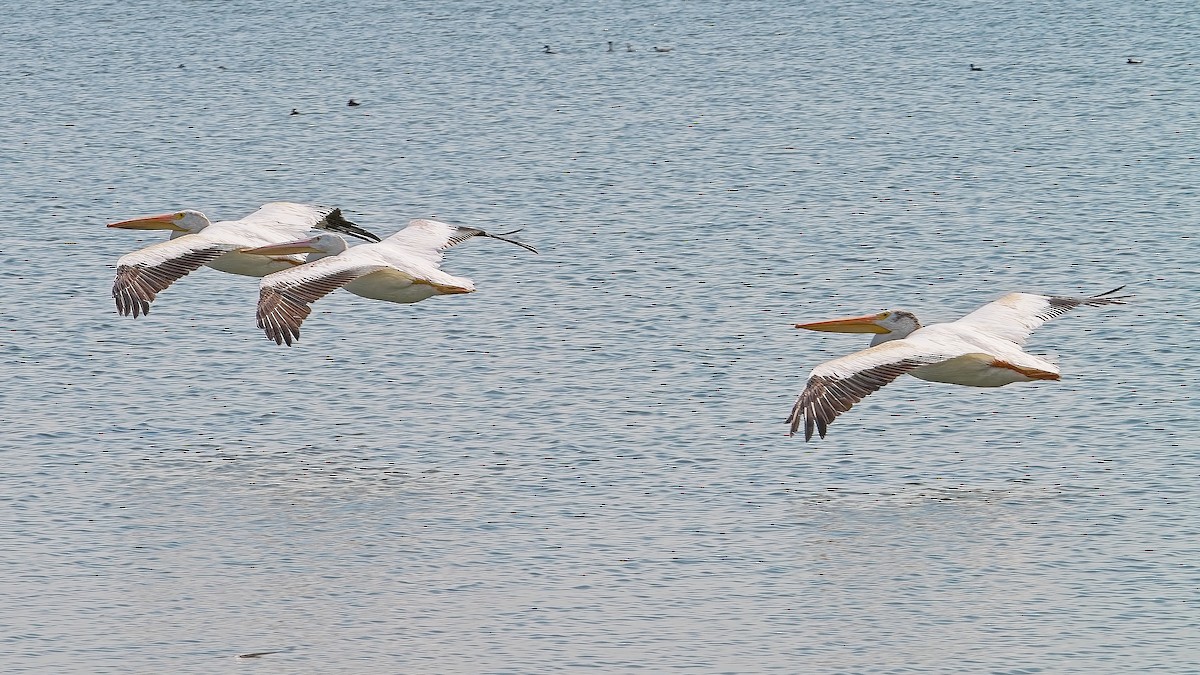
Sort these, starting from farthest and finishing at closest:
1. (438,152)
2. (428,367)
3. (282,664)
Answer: (438,152) → (428,367) → (282,664)

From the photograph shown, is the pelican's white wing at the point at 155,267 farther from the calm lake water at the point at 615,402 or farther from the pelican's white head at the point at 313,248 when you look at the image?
the calm lake water at the point at 615,402

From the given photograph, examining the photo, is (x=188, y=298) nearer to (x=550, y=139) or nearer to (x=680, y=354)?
(x=680, y=354)

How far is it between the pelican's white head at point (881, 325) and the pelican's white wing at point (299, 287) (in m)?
2.81

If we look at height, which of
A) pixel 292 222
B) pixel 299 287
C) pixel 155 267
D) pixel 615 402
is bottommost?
pixel 615 402

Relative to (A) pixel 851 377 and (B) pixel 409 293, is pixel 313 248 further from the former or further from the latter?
(A) pixel 851 377

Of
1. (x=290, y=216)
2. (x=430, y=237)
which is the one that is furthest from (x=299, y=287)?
(x=290, y=216)

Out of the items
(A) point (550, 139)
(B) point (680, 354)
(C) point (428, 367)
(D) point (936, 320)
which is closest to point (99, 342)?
(C) point (428, 367)

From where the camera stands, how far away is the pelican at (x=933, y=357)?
34.2 ft

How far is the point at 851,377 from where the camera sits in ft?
34.7

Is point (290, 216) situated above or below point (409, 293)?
above

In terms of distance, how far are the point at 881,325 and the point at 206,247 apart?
456cm

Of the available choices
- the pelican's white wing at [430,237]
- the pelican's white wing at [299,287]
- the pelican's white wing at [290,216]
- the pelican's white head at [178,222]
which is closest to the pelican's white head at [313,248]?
the pelican's white wing at [430,237]

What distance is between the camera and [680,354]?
14352mm

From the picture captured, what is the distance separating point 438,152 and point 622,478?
40.8 ft
